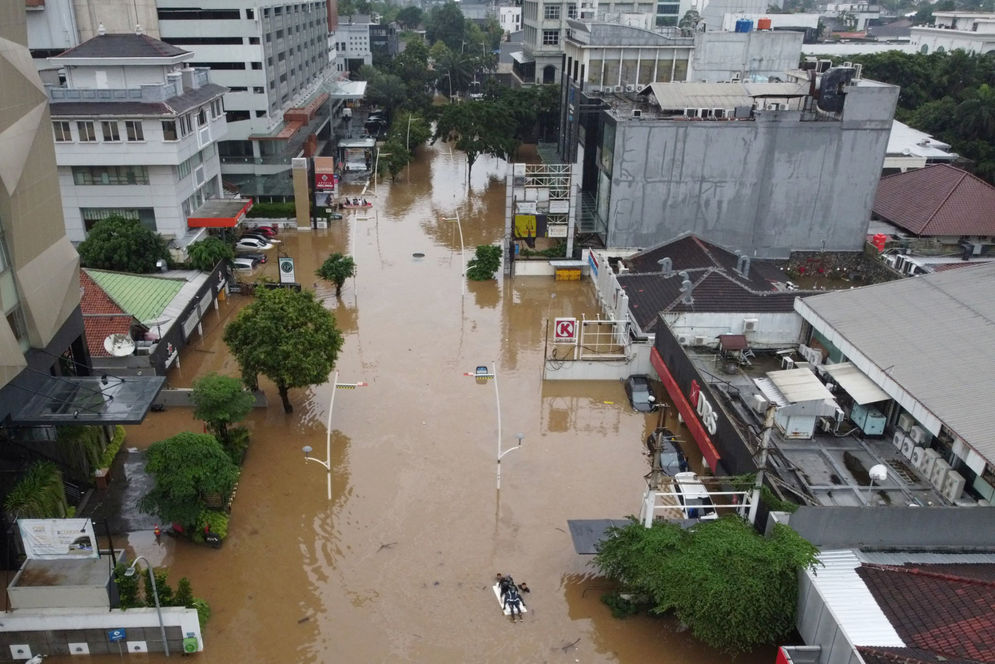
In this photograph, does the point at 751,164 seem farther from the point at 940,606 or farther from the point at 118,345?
the point at 118,345

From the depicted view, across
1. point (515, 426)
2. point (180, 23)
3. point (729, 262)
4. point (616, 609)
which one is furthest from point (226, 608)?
point (180, 23)

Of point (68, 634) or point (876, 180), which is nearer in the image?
point (68, 634)

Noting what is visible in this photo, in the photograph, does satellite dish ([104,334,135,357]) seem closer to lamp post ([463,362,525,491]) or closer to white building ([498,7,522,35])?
lamp post ([463,362,525,491])

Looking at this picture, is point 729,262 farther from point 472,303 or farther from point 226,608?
point 226,608

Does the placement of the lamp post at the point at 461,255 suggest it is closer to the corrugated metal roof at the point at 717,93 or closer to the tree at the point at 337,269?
the tree at the point at 337,269

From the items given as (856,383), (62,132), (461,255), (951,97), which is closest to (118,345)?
(62,132)

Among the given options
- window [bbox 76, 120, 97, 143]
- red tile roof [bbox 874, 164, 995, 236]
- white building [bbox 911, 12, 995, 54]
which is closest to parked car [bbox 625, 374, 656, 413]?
red tile roof [bbox 874, 164, 995, 236]
